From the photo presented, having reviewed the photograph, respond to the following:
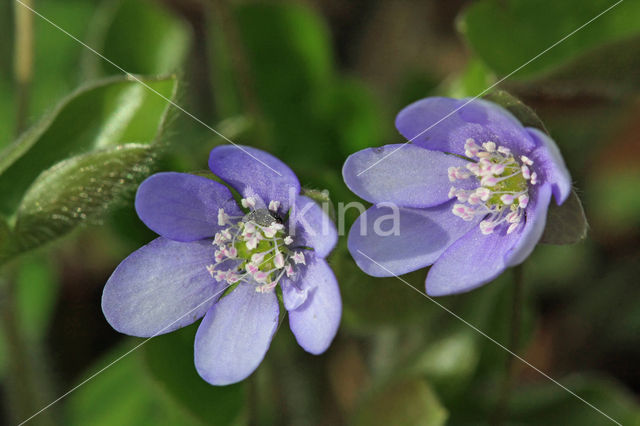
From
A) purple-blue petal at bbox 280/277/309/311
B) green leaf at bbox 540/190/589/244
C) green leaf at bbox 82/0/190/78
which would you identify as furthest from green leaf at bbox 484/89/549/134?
green leaf at bbox 82/0/190/78

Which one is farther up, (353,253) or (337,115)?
(353,253)

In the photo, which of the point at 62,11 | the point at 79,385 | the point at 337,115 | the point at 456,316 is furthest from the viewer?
the point at 62,11

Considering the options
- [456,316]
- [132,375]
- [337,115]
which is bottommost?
[132,375]

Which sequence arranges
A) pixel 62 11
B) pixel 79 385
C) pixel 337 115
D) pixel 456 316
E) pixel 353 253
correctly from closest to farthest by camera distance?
pixel 353 253 → pixel 456 316 → pixel 79 385 → pixel 337 115 → pixel 62 11

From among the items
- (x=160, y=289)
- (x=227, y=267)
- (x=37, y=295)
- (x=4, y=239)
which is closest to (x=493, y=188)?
(x=227, y=267)

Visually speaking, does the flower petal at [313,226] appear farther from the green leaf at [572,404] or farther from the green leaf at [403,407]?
the green leaf at [572,404]

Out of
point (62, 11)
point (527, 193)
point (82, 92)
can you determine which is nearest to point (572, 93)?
point (527, 193)

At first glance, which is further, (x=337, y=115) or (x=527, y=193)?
(x=337, y=115)

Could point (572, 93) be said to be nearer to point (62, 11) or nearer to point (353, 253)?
point (353, 253)
